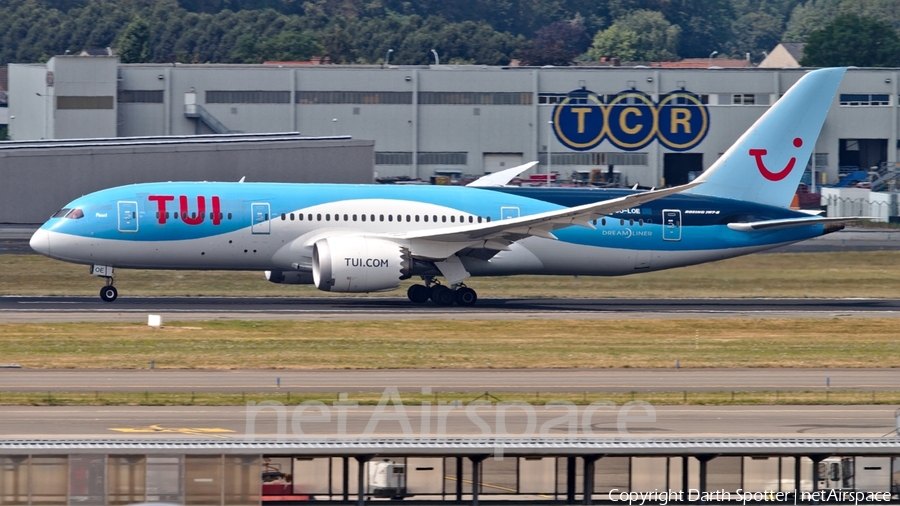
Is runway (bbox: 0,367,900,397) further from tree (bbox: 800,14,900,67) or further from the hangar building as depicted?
tree (bbox: 800,14,900,67)

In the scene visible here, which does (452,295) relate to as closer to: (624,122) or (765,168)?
(765,168)

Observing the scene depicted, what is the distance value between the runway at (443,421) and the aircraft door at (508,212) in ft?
69.9

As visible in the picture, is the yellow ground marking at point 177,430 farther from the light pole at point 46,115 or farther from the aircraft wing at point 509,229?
the light pole at point 46,115

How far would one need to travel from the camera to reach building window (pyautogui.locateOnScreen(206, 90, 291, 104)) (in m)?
91.6

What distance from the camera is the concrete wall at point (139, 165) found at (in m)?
63.6

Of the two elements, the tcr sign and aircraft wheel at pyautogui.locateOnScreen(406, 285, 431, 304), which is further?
the tcr sign

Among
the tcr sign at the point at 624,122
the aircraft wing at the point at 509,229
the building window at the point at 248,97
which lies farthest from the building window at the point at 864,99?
the aircraft wing at the point at 509,229

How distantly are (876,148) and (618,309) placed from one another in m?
65.7

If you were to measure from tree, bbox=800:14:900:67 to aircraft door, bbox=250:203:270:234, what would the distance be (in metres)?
112

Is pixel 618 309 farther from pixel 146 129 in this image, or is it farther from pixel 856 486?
pixel 146 129

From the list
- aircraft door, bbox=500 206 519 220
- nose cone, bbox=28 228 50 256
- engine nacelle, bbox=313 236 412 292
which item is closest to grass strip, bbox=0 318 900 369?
engine nacelle, bbox=313 236 412 292

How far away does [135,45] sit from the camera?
462 feet

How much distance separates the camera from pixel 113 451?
50.1 ft

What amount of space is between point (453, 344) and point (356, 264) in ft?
28.2
